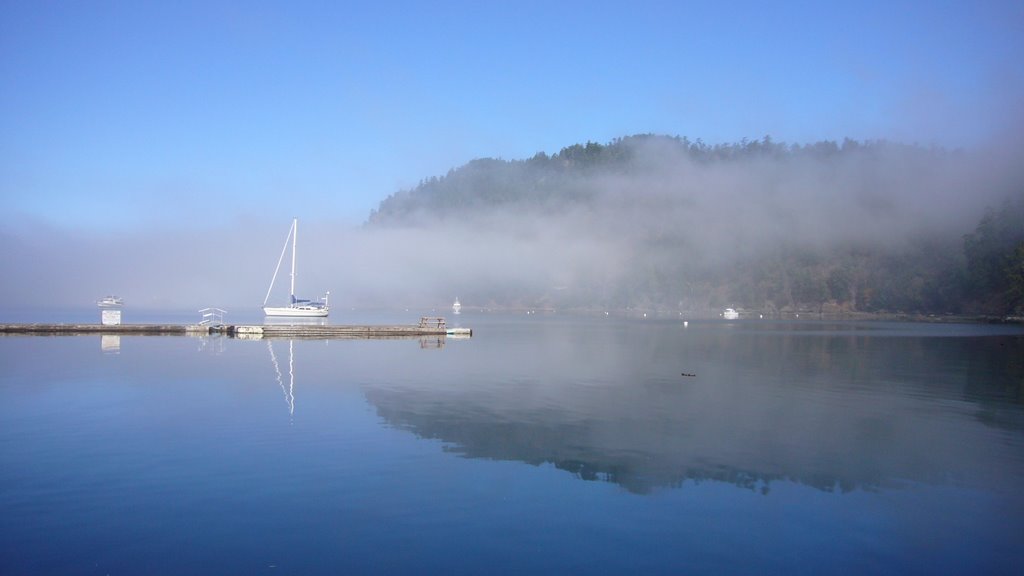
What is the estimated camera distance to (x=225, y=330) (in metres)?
61.2

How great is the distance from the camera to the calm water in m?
11.0

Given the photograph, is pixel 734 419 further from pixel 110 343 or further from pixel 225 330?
pixel 225 330

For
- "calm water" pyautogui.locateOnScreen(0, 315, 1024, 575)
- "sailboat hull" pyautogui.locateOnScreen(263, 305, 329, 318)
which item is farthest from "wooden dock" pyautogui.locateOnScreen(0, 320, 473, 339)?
"sailboat hull" pyautogui.locateOnScreen(263, 305, 329, 318)

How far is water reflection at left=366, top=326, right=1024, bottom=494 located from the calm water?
4.9 inches

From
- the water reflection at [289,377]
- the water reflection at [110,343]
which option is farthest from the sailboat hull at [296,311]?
the water reflection at [289,377]

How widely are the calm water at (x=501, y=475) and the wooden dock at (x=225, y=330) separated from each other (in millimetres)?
27878

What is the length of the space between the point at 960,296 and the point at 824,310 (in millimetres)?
33304

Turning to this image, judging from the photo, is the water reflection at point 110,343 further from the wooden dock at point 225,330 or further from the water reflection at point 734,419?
the water reflection at point 734,419

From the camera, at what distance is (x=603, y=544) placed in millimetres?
11555

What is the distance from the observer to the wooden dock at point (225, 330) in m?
58.1

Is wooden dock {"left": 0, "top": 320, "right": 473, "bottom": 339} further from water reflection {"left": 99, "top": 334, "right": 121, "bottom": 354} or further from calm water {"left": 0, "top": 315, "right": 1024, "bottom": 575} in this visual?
calm water {"left": 0, "top": 315, "right": 1024, "bottom": 575}

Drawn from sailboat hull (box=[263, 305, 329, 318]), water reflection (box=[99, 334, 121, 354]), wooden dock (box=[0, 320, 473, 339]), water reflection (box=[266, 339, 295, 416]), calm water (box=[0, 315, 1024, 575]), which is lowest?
calm water (box=[0, 315, 1024, 575])

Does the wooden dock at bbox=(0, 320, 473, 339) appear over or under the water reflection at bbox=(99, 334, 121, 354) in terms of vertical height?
over

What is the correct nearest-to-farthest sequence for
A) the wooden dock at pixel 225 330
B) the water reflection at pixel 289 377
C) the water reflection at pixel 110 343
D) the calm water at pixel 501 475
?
1. the calm water at pixel 501 475
2. the water reflection at pixel 289 377
3. the water reflection at pixel 110 343
4. the wooden dock at pixel 225 330
